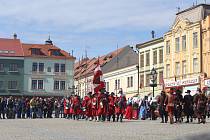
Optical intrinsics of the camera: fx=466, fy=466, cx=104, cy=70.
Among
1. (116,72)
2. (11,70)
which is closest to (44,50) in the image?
(11,70)

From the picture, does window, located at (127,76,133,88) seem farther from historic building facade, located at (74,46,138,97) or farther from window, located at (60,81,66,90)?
window, located at (60,81,66,90)

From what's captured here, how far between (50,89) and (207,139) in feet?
269

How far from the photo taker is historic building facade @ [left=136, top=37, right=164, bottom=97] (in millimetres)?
59438

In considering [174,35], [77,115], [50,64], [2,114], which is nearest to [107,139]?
[77,115]

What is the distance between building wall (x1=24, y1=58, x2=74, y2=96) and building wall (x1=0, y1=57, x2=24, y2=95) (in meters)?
0.87

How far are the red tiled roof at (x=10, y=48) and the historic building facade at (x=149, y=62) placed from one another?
26140 mm

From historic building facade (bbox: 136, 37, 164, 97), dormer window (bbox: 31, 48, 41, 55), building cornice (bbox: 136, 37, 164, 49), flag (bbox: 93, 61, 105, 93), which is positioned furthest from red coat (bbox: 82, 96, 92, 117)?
dormer window (bbox: 31, 48, 41, 55)

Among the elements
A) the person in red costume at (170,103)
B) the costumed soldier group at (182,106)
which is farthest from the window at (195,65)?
the person in red costume at (170,103)

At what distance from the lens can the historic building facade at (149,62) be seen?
59.4 m

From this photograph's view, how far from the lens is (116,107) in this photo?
2677 cm

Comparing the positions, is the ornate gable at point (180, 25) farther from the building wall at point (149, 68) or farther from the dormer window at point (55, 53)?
the dormer window at point (55, 53)

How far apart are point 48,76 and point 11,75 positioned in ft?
21.4

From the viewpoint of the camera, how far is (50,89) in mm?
82938

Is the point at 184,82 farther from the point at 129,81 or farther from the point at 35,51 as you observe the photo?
the point at 35,51
